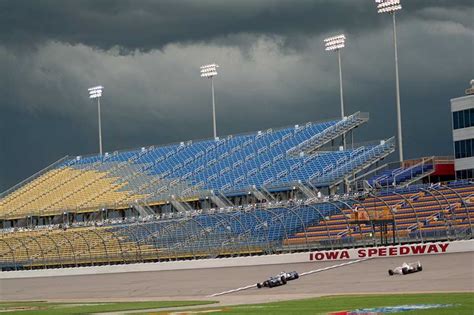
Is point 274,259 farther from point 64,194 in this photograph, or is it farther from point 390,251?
point 64,194

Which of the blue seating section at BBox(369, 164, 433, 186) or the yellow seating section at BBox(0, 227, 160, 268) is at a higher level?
the blue seating section at BBox(369, 164, 433, 186)

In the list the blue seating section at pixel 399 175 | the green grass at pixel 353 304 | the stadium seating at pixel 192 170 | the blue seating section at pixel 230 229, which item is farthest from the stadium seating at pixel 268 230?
the green grass at pixel 353 304

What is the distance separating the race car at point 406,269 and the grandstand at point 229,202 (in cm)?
638

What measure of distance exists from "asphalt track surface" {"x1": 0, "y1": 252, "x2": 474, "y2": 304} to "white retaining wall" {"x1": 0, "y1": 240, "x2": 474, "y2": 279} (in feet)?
1.71

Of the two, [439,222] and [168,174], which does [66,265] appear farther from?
[439,222]

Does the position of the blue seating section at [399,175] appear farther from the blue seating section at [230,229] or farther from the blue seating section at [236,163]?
the blue seating section at [230,229]

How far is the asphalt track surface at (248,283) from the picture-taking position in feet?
160

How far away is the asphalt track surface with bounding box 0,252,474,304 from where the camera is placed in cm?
4872

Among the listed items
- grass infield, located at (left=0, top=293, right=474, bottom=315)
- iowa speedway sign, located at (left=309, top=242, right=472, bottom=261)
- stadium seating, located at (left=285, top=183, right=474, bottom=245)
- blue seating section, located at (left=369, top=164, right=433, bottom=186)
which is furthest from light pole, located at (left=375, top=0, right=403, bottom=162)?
grass infield, located at (left=0, top=293, right=474, bottom=315)

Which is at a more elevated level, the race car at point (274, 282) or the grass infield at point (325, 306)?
the grass infield at point (325, 306)

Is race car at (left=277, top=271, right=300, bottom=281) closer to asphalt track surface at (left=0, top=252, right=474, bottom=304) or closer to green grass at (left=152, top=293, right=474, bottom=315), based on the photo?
asphalt track surface at (left=0, top=252, right=474, bottom=304)

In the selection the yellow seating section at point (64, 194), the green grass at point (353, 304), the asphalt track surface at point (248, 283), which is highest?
the yellow seating section at point (64, 194)

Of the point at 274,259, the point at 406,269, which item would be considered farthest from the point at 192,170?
the point at 406,269

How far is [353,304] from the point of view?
38.8 metres
